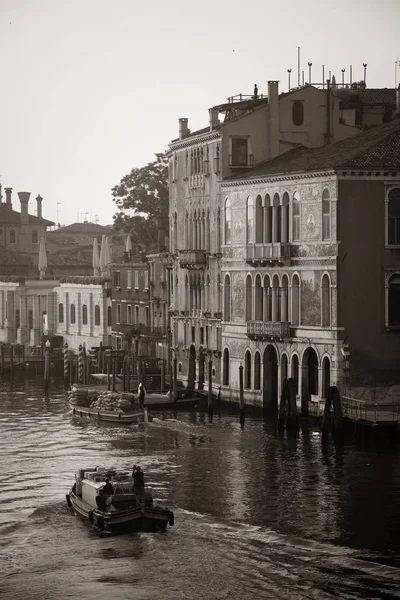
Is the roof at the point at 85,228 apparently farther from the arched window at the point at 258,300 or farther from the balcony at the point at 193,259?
the arched window at the point at 258,300

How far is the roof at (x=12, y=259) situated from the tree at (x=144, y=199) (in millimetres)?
24533

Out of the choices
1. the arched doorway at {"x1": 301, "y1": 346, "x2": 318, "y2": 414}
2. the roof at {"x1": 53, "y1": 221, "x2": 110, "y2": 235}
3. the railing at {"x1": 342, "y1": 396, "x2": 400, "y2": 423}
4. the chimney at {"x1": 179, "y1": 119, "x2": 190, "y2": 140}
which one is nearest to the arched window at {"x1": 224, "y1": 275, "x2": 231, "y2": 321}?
the arched doorway at {"x1": 301, "y1": 346, "x2": 318, "y2": 414}

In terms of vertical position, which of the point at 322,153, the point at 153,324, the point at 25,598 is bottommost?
the point at 25,598

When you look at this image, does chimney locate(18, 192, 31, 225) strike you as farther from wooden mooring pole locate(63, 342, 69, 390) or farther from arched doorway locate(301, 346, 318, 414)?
arched doorway locate(301, 346, 318, 414)

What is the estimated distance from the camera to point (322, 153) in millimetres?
75250

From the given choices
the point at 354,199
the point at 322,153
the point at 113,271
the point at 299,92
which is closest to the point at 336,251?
the point at 354,199

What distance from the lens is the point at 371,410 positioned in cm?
6681

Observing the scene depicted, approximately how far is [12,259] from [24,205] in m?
13.6

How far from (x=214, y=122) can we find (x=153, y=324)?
16576mm

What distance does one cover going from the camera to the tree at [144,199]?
113 metres

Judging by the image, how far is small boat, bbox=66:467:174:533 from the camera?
49.5m

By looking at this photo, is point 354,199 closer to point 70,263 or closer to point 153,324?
Result: point 153,324

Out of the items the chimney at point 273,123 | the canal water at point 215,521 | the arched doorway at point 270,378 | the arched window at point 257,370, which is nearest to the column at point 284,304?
the arched doorway at point 270,378

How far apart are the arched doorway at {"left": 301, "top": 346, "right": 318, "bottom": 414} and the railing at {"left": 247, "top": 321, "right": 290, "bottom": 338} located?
152 centimetres
